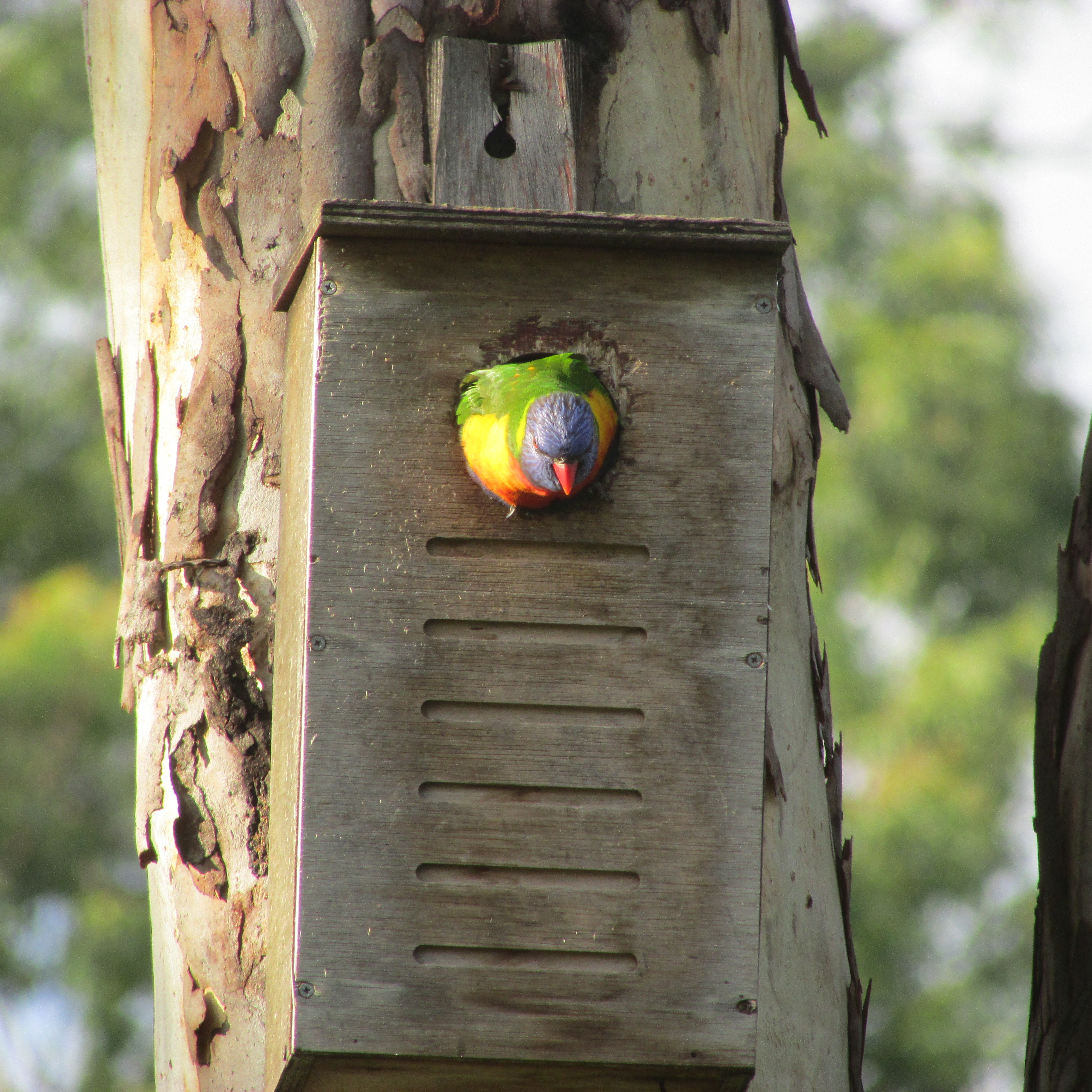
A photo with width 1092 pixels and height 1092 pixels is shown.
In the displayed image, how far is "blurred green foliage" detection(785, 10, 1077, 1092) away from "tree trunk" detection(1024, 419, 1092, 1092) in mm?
6745

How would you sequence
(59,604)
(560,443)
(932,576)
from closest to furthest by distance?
(560,443) < (59,604) < (932,576)

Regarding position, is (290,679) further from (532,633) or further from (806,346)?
(806,346)

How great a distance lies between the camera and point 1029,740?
9.95 meters

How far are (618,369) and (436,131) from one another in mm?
575

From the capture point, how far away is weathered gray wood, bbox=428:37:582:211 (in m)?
2.61

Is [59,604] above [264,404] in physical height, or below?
below

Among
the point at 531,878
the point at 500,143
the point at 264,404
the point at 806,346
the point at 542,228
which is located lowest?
the point at 531,878

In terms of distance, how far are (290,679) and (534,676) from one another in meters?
0.38

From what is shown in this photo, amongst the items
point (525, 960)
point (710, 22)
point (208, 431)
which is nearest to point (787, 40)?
point (710, 22)

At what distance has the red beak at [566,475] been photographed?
2.23m

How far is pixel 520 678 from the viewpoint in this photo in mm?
2277

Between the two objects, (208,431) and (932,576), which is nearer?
(208,431)

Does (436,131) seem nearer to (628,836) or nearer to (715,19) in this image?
(715,19)

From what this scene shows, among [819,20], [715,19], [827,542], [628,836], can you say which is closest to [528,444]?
[628,836]
